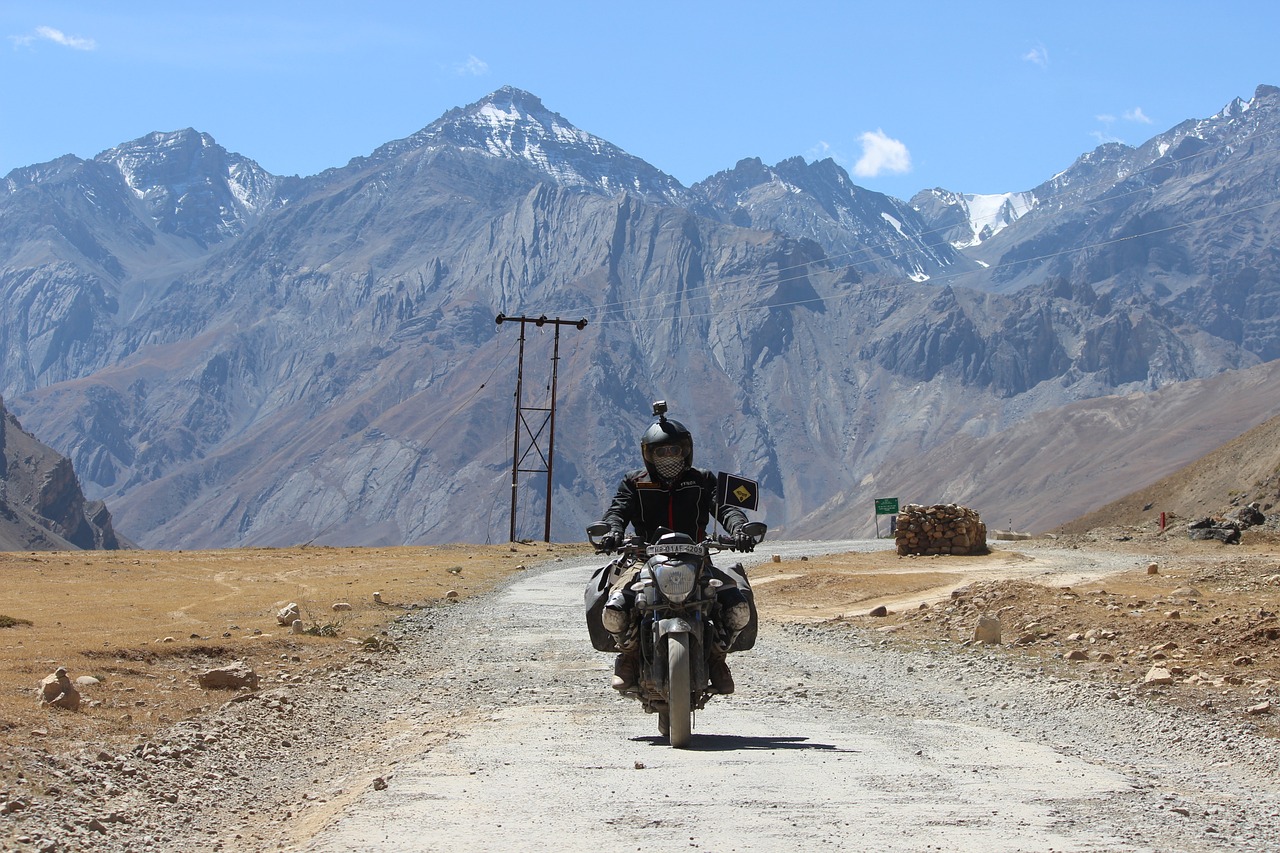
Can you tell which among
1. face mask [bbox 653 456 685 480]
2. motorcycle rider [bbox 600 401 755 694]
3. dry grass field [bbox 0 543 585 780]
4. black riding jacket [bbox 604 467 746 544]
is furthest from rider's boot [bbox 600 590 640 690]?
dry grass field [bbox 0 543 585 780]

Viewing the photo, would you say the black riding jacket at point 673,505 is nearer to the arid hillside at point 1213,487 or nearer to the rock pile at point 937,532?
the rock pile at point 937,532

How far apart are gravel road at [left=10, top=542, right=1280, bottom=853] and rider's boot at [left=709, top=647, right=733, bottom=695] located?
41 centimetres

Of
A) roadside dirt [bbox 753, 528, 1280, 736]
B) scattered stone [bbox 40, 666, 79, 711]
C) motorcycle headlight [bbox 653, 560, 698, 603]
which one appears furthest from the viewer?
roadside dirt [bbox 753, 528, 1280, 736]

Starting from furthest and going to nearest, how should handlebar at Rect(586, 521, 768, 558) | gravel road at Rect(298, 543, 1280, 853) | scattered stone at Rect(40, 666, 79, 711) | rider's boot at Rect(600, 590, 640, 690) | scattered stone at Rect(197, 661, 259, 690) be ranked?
scattered stone at Rect(197, 661, 259, 690)
scattered stone at Rect(40, 666, 79, 711)
handlebar at Rect(586, 521, 768, 558)
rider's boot at Rect(600, 590, 640, 690)
gravel road at Rect(298, 543, 1280, 853)

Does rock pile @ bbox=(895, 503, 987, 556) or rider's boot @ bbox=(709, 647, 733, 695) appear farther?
rock pile @ bbox=(895, 503, 987, 556)

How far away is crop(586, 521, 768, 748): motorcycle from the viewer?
10453mm

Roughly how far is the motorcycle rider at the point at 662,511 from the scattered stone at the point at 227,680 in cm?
422

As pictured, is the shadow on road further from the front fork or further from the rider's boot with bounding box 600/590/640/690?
the rider's boot with bounding box 600/590/640/690

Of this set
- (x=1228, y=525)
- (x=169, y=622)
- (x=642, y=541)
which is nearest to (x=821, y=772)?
(x=642, y=541)

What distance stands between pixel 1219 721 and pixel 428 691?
7389mm

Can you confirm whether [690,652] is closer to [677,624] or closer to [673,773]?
[677,624]

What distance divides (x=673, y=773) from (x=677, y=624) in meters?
1.64

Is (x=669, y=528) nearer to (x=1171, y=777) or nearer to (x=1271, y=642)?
(x=1171, y=777)

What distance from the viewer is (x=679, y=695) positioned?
1039 cm
